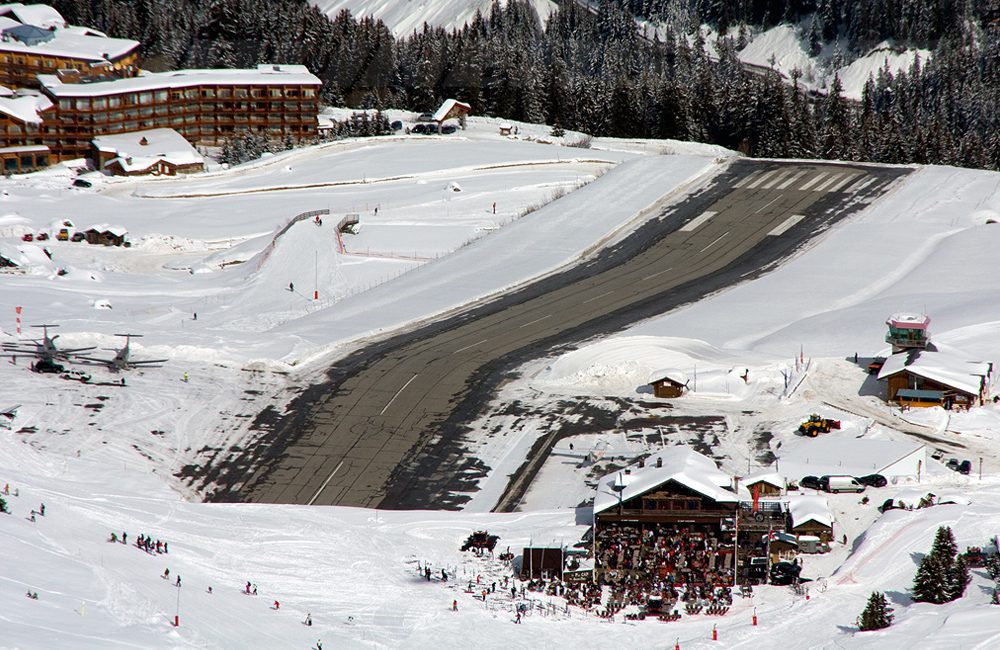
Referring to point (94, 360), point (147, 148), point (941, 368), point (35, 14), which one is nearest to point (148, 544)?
point (94, 360)

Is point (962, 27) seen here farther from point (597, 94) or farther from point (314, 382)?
point (314, 382)

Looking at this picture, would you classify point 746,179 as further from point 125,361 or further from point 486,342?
point 125,361

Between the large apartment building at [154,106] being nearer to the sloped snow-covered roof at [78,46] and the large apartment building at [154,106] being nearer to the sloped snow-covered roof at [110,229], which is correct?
the sloped snow-covered roof at [78,46]

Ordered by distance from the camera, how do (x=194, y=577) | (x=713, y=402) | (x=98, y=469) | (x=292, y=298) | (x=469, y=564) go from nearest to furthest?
(x=194, y=577) < (x=469, y=564) < (x=98, y=469) < (x=713, y=402) < (x=292, y=298)

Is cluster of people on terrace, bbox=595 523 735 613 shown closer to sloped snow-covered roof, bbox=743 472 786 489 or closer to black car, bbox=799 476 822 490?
sloped snow-covered roof, bbox=743 472 786 489

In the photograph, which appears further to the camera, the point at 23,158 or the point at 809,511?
the point at 23,158

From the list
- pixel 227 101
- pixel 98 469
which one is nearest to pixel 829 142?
pixel 227 101
